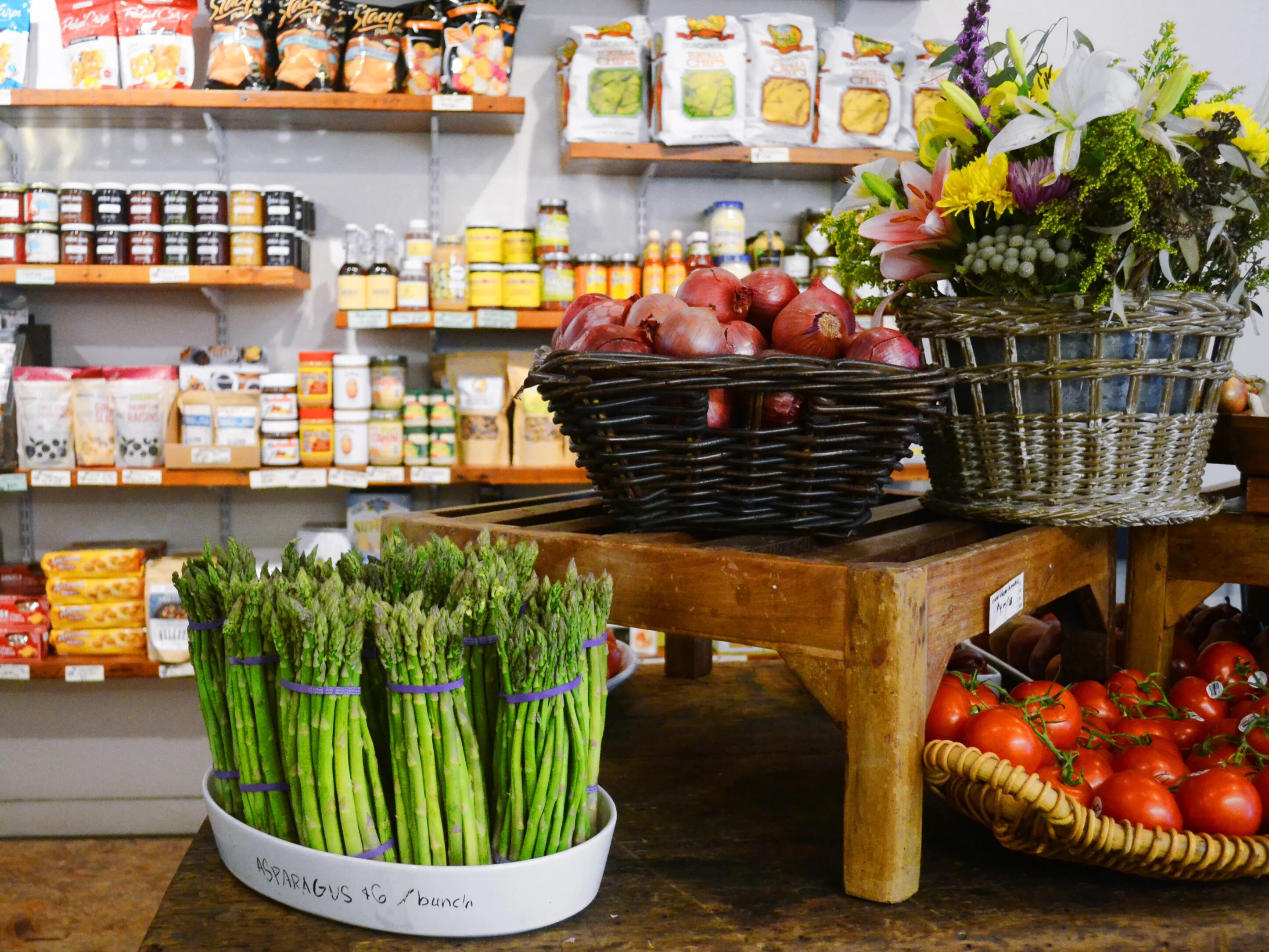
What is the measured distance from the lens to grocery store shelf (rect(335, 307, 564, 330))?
2.60 meters

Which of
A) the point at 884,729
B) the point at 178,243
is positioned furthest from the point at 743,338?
the point at 178,243

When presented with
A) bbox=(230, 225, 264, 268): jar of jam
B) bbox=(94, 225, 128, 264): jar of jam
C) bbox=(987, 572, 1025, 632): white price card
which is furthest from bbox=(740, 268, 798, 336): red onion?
bbox=(94, 225, 128, 264): jar of jam

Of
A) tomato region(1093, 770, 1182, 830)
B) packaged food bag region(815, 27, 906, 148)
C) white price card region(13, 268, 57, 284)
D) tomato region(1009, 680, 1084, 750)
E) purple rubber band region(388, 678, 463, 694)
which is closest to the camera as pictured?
purple rubber band region(388, 678, 463, 694)

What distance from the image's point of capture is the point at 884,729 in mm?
835

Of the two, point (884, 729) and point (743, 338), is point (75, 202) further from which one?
point (884, 729)

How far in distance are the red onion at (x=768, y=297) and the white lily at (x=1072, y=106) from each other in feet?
0.81

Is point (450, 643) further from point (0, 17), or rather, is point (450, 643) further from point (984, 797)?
point (0, 17)

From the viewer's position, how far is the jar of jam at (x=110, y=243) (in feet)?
8.51

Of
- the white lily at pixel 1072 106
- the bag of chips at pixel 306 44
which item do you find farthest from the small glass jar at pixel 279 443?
the white lily at pixel 1072 106

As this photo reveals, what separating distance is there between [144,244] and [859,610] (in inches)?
93.0

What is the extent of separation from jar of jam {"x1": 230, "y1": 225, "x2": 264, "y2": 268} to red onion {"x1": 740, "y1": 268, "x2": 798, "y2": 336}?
1869 millimetres

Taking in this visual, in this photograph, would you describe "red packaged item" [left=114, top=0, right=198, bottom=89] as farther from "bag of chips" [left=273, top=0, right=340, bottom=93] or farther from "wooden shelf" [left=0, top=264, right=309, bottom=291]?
"wooden shelf" [left=0, top=264, right=309, bottom=291]

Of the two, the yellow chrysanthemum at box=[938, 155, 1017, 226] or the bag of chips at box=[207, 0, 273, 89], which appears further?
the bag of chips at box=[207, 0, 273, 89]

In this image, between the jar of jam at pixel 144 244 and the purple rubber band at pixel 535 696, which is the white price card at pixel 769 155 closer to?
the jar of jam at pixel 144 244
